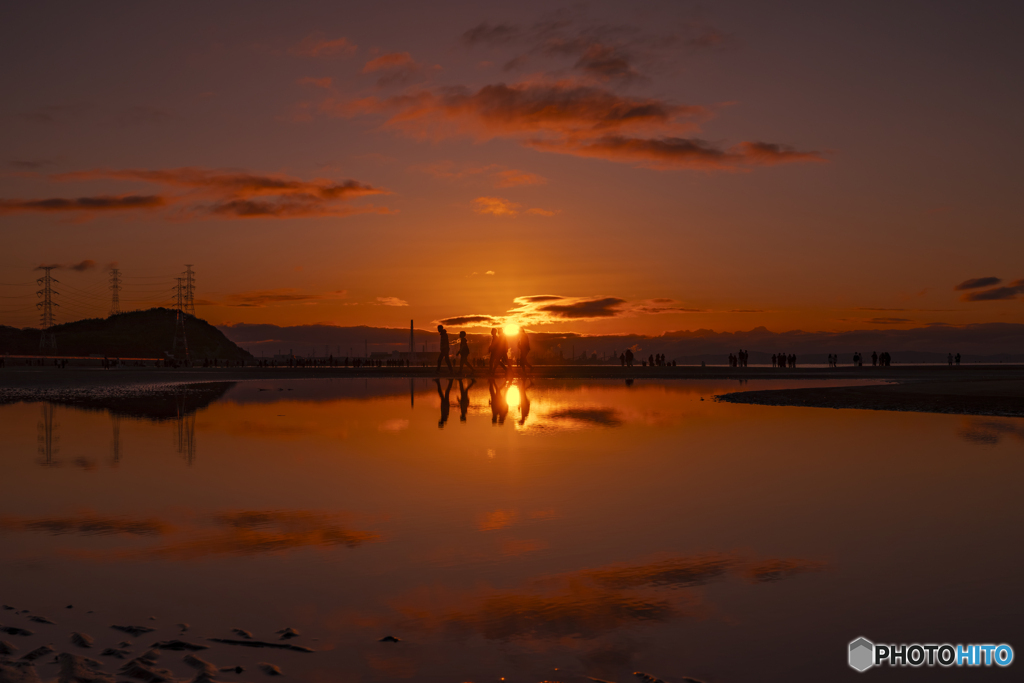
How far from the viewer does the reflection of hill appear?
2111 centimetres

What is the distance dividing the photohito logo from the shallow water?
4.6 inches

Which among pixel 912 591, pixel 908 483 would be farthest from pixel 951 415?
pixel 912 591

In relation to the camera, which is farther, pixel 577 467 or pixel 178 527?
pixel 577 467

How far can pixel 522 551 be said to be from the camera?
7.05 meters

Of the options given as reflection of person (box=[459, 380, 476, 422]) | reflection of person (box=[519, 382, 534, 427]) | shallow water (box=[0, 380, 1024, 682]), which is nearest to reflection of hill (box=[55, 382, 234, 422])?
shallow water (box=[0, 380, 1024, 682])

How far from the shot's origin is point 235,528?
7.99 m

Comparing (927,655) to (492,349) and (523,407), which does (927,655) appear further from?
(492,349)

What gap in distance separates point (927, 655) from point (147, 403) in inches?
973

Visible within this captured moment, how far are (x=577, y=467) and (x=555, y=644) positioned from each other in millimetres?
6922

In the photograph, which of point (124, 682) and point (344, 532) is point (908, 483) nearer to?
point (344, 532)

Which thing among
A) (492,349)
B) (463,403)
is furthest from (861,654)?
(492,349)

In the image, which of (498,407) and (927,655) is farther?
(498,407)

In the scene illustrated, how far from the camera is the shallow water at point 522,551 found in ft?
16.1

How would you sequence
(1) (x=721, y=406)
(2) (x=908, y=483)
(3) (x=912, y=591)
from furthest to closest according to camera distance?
1. (1) (x=721, y=406)
2. (2) (x=908, y=483)
3. (3) (x=912, y=591)
